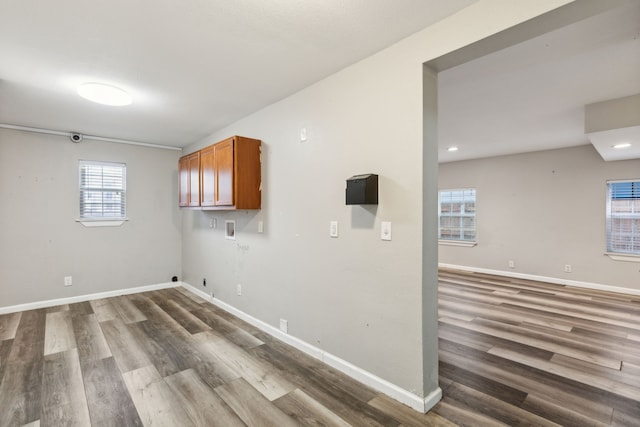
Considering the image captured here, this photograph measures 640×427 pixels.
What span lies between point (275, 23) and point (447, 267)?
6711 millimetres

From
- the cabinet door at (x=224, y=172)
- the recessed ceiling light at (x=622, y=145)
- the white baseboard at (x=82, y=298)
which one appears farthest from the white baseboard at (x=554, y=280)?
the white baseboard at (x=82, y=298)

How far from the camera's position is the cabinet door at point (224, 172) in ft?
10.9

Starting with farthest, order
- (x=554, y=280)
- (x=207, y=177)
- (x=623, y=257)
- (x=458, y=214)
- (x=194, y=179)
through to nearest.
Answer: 1. (x=458, y=214)
2. (x=554, y=280)
3. (x=623, y=257)
4. (x=194, y=179)
5. (x=207, y=177)

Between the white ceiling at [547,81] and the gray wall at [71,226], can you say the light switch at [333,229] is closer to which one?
the white ceiling at [547,81]

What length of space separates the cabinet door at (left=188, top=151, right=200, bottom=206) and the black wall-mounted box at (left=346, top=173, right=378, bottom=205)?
104 inches

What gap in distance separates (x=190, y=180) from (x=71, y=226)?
194 cm

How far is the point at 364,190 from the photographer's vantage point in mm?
2156

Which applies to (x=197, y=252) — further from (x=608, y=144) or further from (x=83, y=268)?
(x=608, y=144)

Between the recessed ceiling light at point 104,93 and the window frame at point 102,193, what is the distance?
7.58ft

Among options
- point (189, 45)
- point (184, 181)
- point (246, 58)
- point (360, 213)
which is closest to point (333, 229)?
point (360, 213)

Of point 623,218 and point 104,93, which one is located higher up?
point 104,93

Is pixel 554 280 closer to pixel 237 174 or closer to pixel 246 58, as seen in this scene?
pixel 237 174

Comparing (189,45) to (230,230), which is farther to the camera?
(230,230)

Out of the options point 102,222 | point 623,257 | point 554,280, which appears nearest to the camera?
point 102,222
